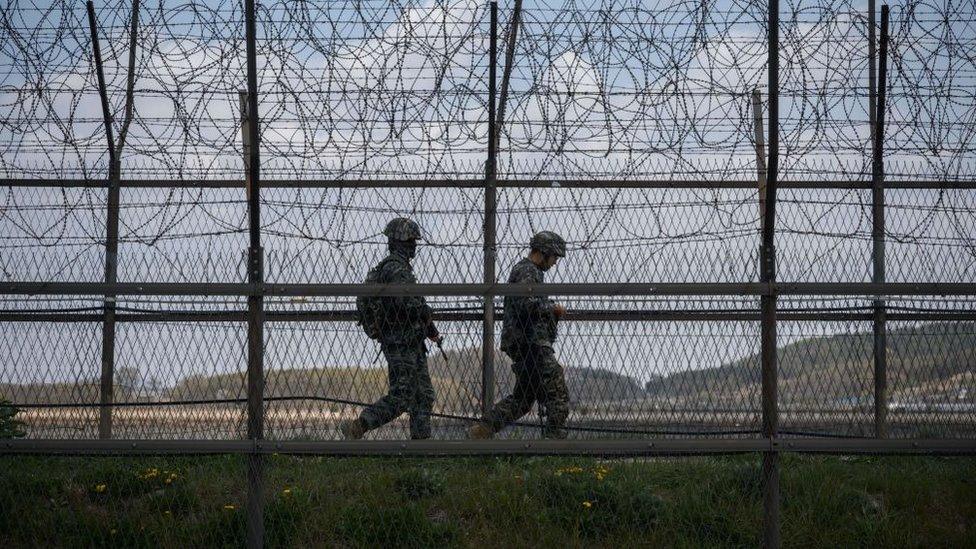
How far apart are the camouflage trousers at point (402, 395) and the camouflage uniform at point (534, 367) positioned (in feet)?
1.35

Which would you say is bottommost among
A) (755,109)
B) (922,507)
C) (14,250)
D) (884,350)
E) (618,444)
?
(922,507)

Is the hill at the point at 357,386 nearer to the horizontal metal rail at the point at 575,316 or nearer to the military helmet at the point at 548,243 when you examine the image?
the horizontal metal rail at the point at 575,316

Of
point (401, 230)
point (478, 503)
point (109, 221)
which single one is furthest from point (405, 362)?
point (109, 221)

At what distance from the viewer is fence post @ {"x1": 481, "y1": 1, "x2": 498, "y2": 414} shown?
830cm

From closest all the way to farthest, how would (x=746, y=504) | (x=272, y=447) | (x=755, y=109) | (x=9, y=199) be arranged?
1. (x=272, y=447)
2. (x=746, y=504)
3. (x=9, y=199)
4. (x=755, y=109)

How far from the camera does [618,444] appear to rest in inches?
248

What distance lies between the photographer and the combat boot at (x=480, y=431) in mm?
6908

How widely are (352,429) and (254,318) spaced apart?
3.24 feet

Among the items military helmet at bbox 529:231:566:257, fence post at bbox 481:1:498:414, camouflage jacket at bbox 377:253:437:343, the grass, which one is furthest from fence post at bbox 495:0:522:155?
the grass

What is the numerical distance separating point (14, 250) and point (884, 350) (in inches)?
239

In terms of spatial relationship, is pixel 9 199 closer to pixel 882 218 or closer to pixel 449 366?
pixel 449 366

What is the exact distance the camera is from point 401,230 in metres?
8.26

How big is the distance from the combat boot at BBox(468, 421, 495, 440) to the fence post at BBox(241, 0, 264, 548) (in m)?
1.23

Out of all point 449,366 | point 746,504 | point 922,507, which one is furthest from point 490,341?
point 922,507
